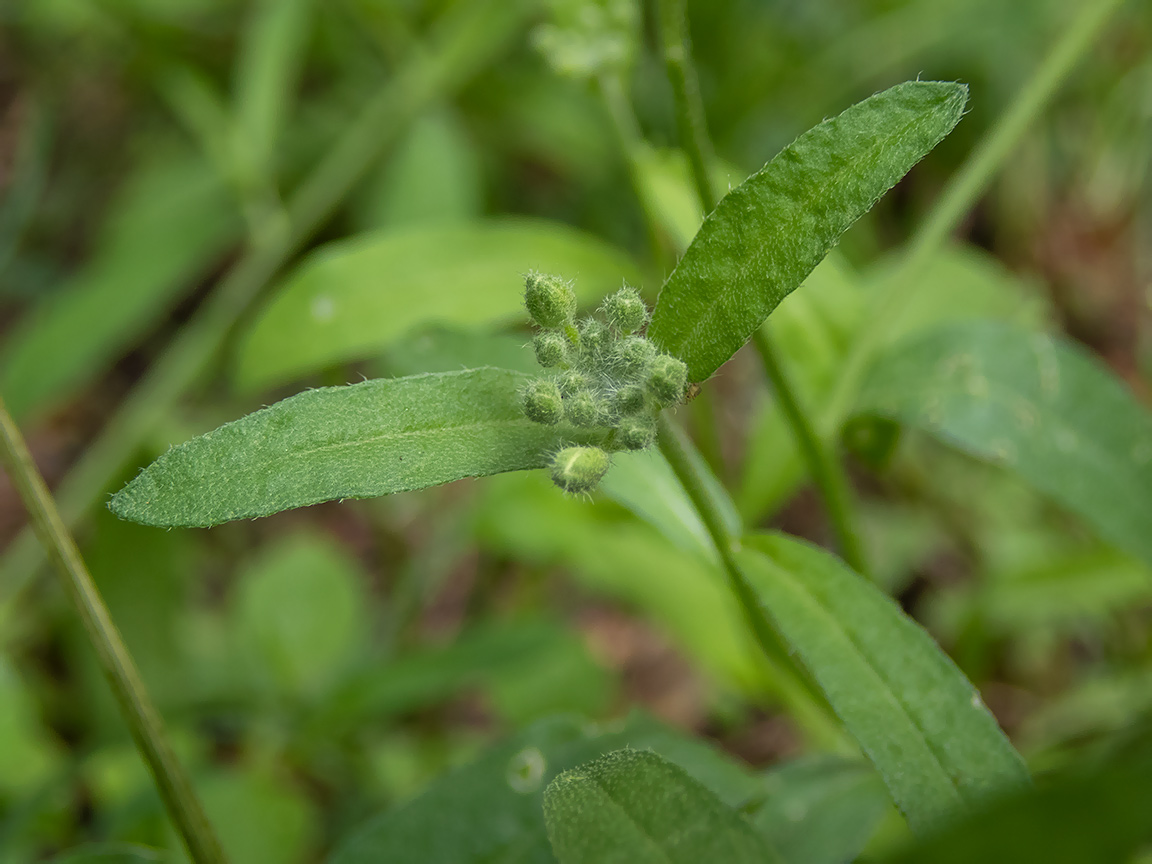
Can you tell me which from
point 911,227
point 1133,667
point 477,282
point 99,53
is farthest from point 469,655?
point 99,53

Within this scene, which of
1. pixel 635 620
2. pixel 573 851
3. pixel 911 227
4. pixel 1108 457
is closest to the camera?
pixel 573 851

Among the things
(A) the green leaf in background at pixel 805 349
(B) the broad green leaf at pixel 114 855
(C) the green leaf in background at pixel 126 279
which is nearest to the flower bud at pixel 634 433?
(A) the green leaf in background at pixel 805 349

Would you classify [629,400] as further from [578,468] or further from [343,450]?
[343,450]

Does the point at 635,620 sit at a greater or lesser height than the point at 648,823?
greater

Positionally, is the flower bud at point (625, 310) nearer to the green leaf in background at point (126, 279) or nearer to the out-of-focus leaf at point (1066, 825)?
the out-of-focus leaf at point (1066, 825)

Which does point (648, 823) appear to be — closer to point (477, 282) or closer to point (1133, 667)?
point (477, 282)

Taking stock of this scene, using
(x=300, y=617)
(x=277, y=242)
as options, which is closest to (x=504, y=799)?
(x=300, y=617)
